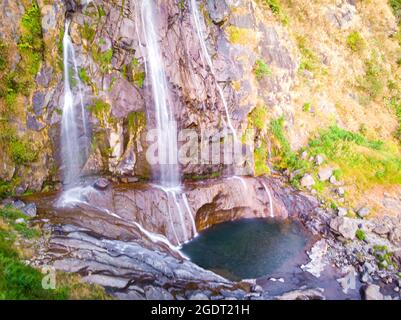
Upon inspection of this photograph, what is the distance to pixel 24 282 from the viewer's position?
8.38 m

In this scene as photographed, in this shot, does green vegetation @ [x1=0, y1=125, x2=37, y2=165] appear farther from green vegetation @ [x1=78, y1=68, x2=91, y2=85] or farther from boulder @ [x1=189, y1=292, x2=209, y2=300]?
boulder @ [x1=189, y1=292, x2=209, y2=300]

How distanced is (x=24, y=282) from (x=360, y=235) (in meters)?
13.5

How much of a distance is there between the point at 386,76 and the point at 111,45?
2014 cm

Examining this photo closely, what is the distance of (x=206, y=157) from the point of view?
18.0 meters

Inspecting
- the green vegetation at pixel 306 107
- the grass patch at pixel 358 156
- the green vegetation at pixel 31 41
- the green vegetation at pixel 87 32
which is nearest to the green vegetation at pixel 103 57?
the green vegetation at pixel 87 32

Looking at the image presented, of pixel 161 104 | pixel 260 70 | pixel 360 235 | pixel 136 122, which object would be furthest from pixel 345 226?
pixel 136 122

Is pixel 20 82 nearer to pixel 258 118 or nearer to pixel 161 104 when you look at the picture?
pixel 161 104

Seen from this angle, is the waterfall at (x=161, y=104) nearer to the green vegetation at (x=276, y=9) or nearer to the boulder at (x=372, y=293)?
the green vegetation at (x=276, y=9)

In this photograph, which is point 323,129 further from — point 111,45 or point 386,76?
point 111,45

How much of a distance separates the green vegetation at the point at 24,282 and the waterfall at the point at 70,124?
4.57 metres

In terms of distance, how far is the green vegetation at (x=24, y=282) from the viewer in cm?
809

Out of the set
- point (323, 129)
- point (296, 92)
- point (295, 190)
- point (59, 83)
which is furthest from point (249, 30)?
point (59, 83)

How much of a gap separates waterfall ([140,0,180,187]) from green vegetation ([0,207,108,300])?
7.42 m

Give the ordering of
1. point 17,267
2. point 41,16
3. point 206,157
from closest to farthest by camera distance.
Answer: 1. point 17,267
2. point 41,16
3. point 206,157
